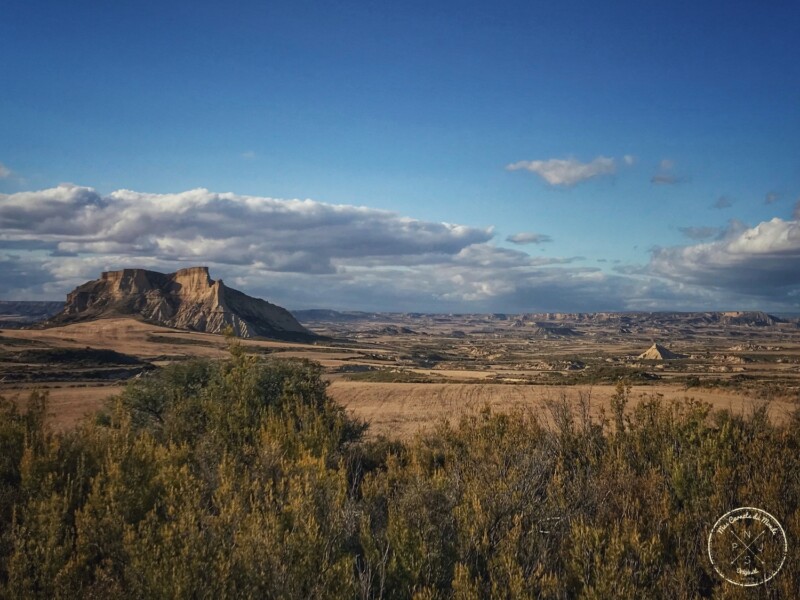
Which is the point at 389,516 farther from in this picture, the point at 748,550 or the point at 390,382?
the point at 390,382

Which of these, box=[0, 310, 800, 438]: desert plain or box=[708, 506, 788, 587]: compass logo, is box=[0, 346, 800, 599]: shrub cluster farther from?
box=[0, 310, 800, 438]: desert plain

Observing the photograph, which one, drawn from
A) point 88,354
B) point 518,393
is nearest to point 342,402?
point 518,393

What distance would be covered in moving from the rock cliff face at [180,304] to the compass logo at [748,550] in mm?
143612

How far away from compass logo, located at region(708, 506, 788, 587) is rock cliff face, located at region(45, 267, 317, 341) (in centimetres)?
14361

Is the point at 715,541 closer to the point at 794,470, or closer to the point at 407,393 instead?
the point at 794,470

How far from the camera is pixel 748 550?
9.02 metres

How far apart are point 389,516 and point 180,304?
167564 mm

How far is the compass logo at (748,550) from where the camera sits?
332 inches

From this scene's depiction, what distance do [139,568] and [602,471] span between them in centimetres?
1093

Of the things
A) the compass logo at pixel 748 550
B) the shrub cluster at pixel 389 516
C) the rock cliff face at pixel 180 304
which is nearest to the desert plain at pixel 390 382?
the shrub cluster at pixel 389 516

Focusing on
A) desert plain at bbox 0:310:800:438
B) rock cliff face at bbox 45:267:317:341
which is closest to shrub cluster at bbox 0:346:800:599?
desert plain at bbox 0:310:800:438

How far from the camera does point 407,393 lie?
61.7m

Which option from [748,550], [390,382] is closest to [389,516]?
[748,550]

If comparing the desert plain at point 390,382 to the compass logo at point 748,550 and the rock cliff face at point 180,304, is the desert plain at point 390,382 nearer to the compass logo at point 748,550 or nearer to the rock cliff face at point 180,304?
the compass logo at point 748,550
